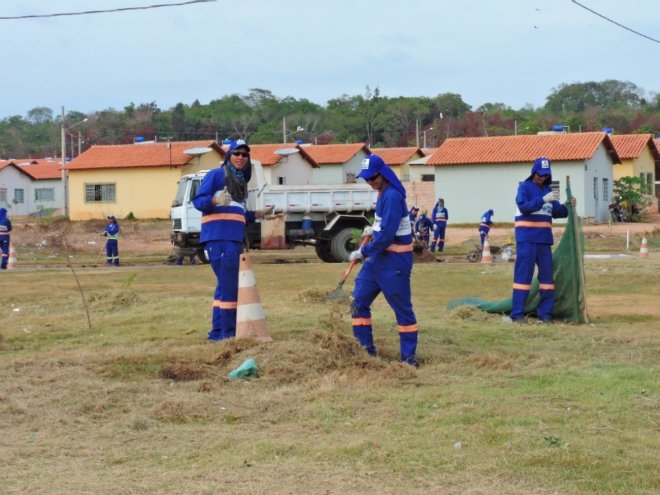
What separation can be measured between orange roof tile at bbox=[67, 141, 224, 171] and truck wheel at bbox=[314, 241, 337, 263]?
27071 millimetres

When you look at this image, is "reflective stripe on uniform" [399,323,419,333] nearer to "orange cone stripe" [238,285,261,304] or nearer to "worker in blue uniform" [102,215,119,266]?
"orange cone stripe" [238,285,261,304]

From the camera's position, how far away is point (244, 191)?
1115cm

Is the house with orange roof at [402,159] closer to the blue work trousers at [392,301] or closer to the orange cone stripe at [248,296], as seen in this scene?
the orange cone stripe at [248,296]

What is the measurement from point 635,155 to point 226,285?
4826 centimetres

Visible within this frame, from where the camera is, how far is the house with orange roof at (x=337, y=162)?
66188 mm

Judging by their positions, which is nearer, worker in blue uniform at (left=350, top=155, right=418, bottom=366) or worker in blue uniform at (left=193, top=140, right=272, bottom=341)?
worker in blue uniform at (left=350, top=155, right=418, bottom=366)

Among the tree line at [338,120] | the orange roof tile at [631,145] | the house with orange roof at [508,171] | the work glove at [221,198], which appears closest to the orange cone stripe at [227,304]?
the work glove at [221,198]

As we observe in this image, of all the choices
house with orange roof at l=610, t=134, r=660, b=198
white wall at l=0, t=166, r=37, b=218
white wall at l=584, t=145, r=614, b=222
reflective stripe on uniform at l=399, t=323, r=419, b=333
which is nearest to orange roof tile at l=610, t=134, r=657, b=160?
house with orange roof at l=610, t=134, r=660, b=198

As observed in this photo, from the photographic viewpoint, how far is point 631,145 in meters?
57.0

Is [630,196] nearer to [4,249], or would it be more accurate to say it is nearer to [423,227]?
[423,227]

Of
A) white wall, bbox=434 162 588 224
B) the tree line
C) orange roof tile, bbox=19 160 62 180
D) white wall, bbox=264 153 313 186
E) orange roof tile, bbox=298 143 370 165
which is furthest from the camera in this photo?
the tree line

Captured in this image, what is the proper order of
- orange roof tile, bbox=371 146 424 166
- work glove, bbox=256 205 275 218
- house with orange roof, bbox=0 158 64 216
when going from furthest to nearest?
house with orange roof, bbox=0 158 64 216, orange roof tile, bbox=371 146 424 166, work glove, bbox=256 205 275 218

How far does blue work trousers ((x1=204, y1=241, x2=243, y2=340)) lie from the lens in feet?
36.0

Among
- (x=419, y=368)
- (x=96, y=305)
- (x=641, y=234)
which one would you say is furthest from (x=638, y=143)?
(x=419, y=368)
